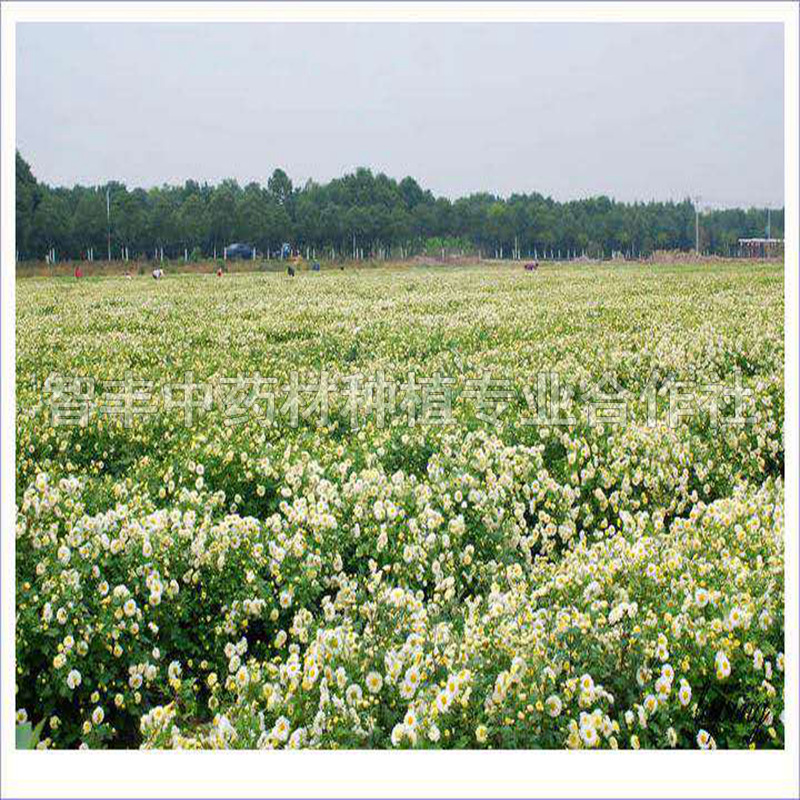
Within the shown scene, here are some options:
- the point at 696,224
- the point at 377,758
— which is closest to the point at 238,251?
the point at 696,224

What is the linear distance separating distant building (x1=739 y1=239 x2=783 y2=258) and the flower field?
24 cm

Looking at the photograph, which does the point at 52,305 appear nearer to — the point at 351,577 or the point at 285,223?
the point at 285,223

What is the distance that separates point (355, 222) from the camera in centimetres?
1152

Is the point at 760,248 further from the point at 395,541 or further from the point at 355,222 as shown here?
the point at 355,222

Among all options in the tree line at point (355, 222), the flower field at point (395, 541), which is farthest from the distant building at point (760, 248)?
the flower field at point (395, 541)

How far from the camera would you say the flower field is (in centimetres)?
402

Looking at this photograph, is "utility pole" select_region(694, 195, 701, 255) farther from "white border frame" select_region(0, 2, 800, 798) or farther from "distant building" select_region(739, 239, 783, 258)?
"white border frame" select_region(0, 2, 800, 798)

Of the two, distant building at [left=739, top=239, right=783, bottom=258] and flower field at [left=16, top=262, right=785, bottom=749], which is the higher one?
distant building at [left=739, top=239, right=783, bottom=258]

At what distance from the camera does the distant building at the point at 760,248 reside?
7242 millimetres

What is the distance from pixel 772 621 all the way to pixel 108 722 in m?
3.62

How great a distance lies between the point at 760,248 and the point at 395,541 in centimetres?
479

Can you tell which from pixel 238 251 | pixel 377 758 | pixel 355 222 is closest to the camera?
pixel 377 758

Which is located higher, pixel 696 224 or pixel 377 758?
pixel 696 224

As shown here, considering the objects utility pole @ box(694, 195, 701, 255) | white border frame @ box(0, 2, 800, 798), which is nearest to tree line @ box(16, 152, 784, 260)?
utility pole @ box(694, 195, 701, 255)
